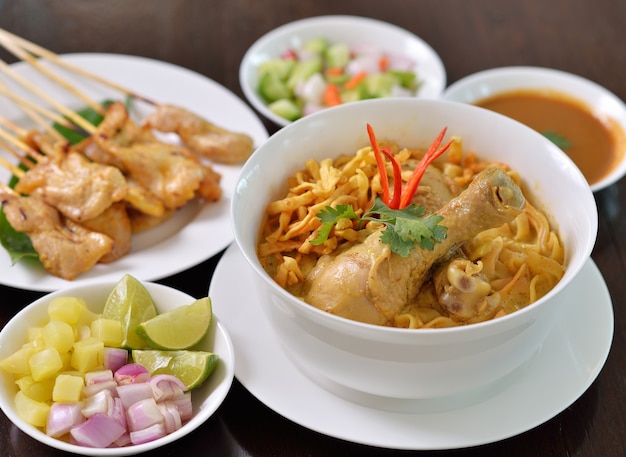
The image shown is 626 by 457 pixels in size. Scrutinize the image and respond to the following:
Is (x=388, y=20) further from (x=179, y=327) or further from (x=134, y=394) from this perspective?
(x=134, y=394)

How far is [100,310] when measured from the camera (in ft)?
7.58

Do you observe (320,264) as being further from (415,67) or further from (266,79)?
(415,67)

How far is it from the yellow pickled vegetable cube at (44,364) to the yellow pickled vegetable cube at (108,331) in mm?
139

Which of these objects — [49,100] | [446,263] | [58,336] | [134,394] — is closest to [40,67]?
[49,100]

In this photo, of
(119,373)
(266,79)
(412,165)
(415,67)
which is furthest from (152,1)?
(119,373)

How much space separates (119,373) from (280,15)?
2596 millimetres

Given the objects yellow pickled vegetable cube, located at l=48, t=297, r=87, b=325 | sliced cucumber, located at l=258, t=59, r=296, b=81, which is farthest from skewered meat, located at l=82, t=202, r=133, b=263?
sliced cucumber, located at l=258, t=59, r=296, b=81

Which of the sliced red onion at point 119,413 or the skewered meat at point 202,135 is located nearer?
the sliced red onion at point 119,413

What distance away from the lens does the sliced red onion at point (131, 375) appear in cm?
201

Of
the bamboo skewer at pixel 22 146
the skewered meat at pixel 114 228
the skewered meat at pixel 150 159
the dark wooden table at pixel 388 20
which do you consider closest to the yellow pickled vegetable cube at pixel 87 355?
the skewered meat at pixel 114 228

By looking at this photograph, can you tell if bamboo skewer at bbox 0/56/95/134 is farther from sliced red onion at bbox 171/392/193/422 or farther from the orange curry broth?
the orange curry broth

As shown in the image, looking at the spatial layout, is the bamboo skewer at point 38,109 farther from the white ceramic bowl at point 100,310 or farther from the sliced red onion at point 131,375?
the sliced red onion at point 131,375

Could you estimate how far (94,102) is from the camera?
3.26 meters

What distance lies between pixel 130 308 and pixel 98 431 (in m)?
0.41
